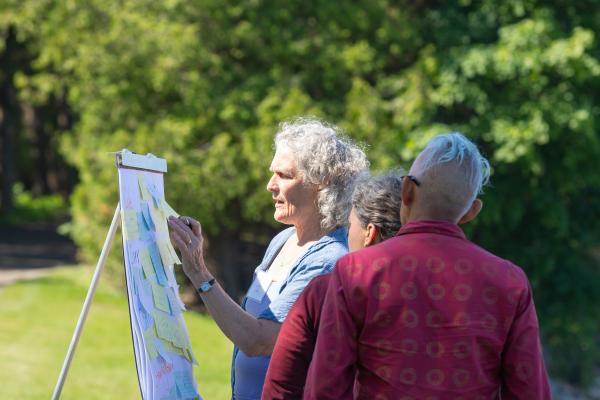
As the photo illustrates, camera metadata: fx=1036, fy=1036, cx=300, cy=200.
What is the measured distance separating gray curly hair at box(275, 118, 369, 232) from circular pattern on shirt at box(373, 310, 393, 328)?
3.14 ft

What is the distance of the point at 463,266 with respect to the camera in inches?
97.6

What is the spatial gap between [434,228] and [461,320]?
0.25m

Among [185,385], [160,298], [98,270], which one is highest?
[98,270]

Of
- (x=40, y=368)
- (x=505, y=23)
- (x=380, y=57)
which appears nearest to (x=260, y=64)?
(x=380, y=57)

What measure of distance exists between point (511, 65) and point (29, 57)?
18.9 metres

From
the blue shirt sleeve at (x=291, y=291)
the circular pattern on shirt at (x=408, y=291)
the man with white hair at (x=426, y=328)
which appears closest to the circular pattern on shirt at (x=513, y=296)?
Answer: the man with white hair at (x=426, y=328)

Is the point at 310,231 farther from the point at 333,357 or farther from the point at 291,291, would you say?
the point at 333,357

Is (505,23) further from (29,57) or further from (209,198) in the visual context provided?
(29,57)

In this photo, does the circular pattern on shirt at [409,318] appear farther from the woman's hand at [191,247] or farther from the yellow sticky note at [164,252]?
the yellow sticky note at [164,252]

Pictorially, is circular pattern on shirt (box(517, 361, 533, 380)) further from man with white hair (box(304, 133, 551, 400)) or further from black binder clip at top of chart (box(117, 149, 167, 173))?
black binder clip at top of chart (box(117, 149, 167, 173))

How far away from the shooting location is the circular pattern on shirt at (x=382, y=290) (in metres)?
2.44

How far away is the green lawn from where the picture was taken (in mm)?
9656

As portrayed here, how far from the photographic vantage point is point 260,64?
1465 centimetres

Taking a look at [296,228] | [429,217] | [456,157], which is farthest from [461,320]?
[296,228]
